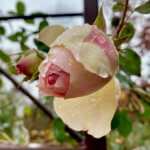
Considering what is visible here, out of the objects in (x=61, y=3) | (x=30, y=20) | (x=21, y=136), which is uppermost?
(x=30, y=20)

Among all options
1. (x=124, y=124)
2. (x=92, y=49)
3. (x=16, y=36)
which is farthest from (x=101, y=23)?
(x=16, y=36)

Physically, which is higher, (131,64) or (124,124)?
(131,64)

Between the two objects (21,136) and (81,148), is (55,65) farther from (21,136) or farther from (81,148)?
(21,136)

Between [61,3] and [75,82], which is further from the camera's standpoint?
[61,3]

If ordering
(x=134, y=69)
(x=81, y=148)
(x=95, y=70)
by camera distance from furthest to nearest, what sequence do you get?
(x=81, y=148) < (x=134, y=69) < (x=95, y=70)

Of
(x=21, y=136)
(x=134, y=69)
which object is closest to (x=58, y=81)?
(x=134, y=69)

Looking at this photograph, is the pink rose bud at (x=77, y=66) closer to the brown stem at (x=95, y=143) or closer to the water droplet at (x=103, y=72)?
the water droplet at (x=103, y=72)

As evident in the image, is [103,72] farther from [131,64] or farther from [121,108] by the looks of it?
[121,108]
